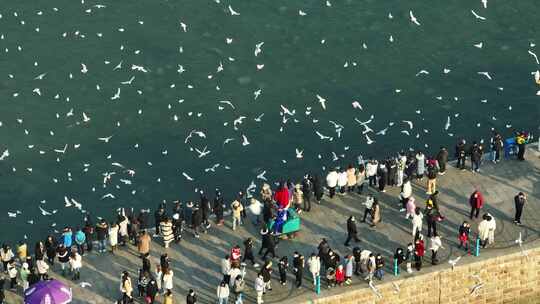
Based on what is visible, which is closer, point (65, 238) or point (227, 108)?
point (65, 238)

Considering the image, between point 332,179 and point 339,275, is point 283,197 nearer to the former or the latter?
point 332,179

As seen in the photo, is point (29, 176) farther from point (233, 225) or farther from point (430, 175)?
point (430, 175)

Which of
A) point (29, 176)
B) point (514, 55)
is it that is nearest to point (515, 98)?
point (514, 55)

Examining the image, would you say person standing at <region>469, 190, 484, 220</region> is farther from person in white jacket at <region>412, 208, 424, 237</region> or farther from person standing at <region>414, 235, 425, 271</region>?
person standing at <region>414, 235, 425, 271</region>

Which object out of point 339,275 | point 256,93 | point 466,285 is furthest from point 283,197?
point 256,93

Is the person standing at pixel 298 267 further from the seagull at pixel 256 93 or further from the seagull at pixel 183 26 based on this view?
the seagull at pixel 183 26
